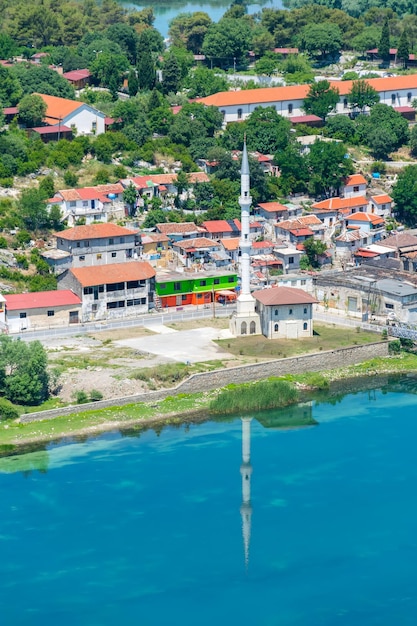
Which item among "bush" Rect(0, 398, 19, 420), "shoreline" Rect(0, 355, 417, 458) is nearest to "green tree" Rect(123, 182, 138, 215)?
"shoreline" Rect(0, 355, 417, 458)

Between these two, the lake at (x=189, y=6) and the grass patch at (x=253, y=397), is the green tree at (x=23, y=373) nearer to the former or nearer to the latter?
the grass patch at (x=253, y=397)

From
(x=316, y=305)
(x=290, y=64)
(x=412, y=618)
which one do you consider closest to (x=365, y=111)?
(x=290, y=64)

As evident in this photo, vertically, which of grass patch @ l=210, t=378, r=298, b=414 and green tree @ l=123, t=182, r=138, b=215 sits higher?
green tree @ l=123, t=182, r=138, b=215

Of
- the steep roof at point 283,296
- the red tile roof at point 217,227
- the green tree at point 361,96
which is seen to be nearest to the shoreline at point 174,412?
the steep roof at point 283,296

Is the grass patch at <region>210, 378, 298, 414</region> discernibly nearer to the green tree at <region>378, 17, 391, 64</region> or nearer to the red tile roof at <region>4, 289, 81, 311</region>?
the red tile roof at <region>4, 289, 81, 311</region>

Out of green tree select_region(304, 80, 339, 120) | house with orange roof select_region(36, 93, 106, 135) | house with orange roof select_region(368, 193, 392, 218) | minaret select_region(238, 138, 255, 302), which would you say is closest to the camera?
minaret select_region(238, 138, 255, 302)

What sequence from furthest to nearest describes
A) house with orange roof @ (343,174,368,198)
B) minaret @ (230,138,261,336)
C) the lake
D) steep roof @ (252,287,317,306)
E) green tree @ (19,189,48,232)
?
the lake
house with orange roof @ (343,174,368,198)
green tree @ (19,189,48,232)
minaret @ (230,138,261,336)
steep roof @ (252,287,317,306)
